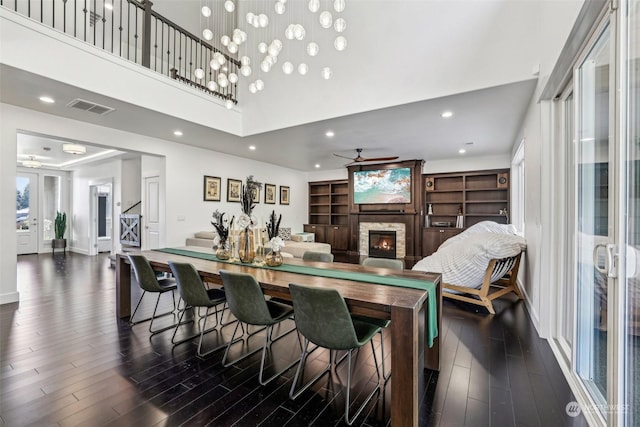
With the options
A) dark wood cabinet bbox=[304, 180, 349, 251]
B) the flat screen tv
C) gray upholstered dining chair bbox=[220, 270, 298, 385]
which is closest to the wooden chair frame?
gray upholstered dining chair bbox=[220, 270, 298, 385]

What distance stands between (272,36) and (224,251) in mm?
4212

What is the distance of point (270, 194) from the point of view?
838cm

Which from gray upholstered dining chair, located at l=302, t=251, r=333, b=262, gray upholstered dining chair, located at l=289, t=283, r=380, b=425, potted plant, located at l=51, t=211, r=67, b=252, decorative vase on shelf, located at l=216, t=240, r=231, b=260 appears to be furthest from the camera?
potted plant, located at l=51, t=211, r=67, b=252

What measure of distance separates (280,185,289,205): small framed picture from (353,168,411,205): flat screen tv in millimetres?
2155

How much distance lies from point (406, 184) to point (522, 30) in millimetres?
4937

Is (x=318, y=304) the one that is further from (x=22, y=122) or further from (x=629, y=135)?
(x=22, y=122)

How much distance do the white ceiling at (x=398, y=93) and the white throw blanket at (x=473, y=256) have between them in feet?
5.91

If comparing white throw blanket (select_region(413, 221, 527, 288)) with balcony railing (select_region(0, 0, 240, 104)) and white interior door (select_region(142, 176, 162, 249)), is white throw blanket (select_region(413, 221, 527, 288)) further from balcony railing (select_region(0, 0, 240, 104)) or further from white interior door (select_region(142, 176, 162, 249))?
white interior door (select_region(142, 176, 162, 249))

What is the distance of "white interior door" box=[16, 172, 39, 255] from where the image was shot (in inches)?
325

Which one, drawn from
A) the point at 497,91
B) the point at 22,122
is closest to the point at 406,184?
the point at 497,91

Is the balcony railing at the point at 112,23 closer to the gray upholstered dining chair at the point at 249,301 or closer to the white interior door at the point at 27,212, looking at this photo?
the gray upholstered dining chair at the point at 249,301

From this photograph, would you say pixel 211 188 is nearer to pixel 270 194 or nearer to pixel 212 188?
pixel 212 188

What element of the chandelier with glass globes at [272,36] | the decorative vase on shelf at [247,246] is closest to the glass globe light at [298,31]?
the chandelier with glass globes at [272,36]

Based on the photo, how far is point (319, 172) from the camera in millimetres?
9805
